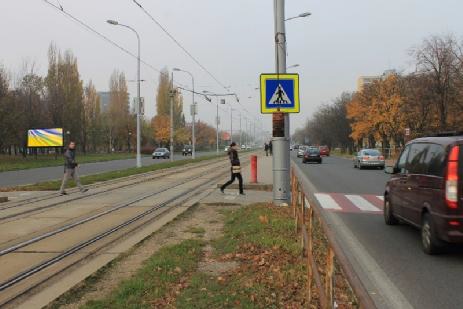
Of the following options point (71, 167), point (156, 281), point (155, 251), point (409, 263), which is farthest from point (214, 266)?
point (71, 167)

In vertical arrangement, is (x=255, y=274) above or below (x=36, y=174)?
above

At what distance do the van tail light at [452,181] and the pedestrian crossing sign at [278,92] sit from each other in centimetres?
470

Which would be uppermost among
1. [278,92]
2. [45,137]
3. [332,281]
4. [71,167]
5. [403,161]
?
[278,92]

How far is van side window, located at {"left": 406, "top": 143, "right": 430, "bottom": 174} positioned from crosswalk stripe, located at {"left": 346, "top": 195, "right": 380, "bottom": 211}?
4133 millimetres

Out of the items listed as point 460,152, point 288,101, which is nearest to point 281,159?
point 288,101

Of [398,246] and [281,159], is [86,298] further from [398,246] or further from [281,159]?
[281,159]

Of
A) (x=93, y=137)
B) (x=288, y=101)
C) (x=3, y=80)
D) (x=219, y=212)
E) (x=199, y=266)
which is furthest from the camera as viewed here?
(x=93, y=137)

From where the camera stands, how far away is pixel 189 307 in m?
4.79

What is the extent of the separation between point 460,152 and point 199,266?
384 centimetres

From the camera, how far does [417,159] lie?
8.38 m

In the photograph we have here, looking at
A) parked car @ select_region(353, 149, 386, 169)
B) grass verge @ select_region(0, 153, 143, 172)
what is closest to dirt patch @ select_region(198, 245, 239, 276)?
parked car @ select_region(353, 149, 386, 169)

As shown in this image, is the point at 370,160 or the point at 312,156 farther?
the point at 312,156

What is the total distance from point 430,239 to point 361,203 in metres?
6.74

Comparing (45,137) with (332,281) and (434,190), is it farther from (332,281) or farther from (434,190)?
(332,281)
